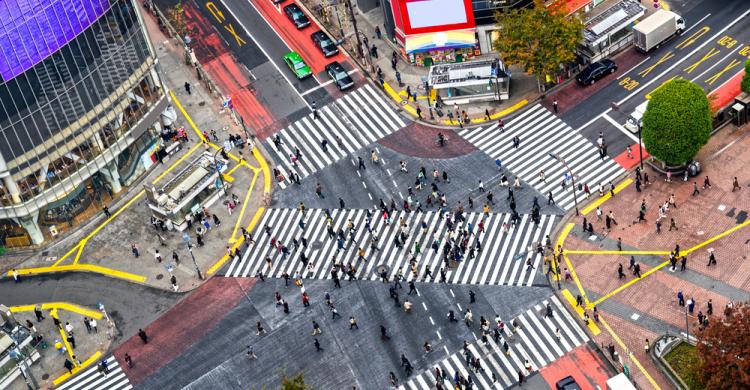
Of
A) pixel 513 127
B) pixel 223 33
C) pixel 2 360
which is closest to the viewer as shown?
pixel 2 360

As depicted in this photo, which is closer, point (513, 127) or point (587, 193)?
point (587, 193)

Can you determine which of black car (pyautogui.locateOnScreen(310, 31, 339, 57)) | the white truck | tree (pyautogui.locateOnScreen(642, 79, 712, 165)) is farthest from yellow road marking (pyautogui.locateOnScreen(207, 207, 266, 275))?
the white truck

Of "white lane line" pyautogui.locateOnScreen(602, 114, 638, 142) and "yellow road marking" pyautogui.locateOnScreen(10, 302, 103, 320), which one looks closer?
"yellow road marking" pyautogui.locateOnScreen(10, 302, 103, 320)

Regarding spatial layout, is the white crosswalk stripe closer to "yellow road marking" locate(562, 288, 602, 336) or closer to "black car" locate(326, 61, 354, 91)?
"yellow road marking" locate(562, 288, 602, 336)

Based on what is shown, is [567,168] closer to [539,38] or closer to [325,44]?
[539,38]

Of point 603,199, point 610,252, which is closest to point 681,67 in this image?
point 603,199

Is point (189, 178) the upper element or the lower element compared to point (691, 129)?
upper

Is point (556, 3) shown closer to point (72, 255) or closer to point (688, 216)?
point (688, 216)

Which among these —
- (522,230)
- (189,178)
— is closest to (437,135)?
(522,230)
